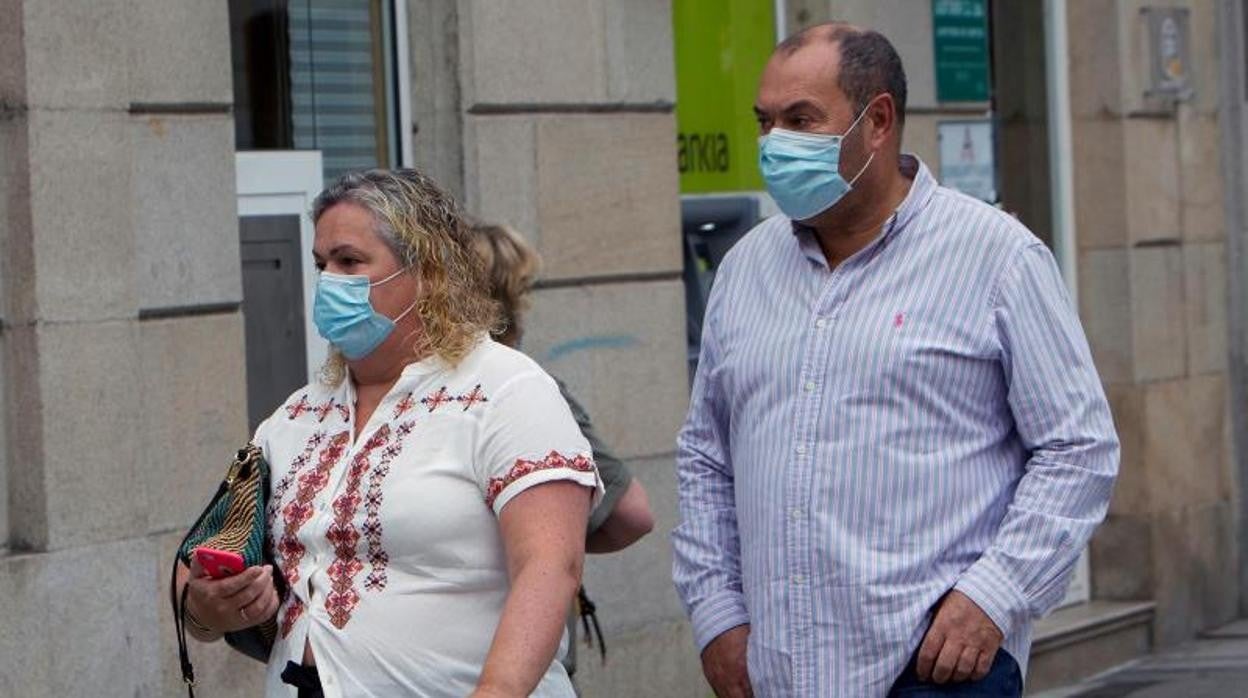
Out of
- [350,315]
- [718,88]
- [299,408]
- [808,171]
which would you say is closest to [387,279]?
[350,315]

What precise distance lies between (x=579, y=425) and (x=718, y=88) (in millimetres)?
4419

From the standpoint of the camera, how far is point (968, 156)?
991 centimetres

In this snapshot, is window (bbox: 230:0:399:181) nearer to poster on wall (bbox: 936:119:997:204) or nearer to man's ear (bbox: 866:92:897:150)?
poster on wall (bbox: 936:119:997:204)

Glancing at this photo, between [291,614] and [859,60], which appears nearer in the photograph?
[291,614]

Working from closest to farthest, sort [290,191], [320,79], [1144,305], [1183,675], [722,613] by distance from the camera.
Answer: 1. [722,613]
2. [290,191]
3. [320,79]
4. [1183,675]
5. [1144,305]

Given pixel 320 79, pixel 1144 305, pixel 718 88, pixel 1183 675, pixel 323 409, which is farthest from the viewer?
pixel 1144 305

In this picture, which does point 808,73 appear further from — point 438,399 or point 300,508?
point 300,508

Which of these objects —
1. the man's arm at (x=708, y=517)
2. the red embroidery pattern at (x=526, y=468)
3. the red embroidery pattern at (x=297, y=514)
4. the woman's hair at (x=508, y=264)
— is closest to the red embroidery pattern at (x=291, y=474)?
the red embroidery pattern at (x=297, y=514)

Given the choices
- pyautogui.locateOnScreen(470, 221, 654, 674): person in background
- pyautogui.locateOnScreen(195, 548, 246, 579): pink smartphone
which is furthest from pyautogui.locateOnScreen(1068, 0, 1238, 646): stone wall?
pyautogui.locateOnScreen(195, 548, 246, 579): pink smartphone

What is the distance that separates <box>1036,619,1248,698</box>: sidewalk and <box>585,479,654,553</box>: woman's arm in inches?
215

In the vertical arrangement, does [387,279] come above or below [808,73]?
below

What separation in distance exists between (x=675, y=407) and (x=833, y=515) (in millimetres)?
4458

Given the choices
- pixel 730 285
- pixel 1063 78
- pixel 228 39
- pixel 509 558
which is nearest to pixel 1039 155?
pixel 1063 78

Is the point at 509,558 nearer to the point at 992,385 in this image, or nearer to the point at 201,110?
the point at 992,385
